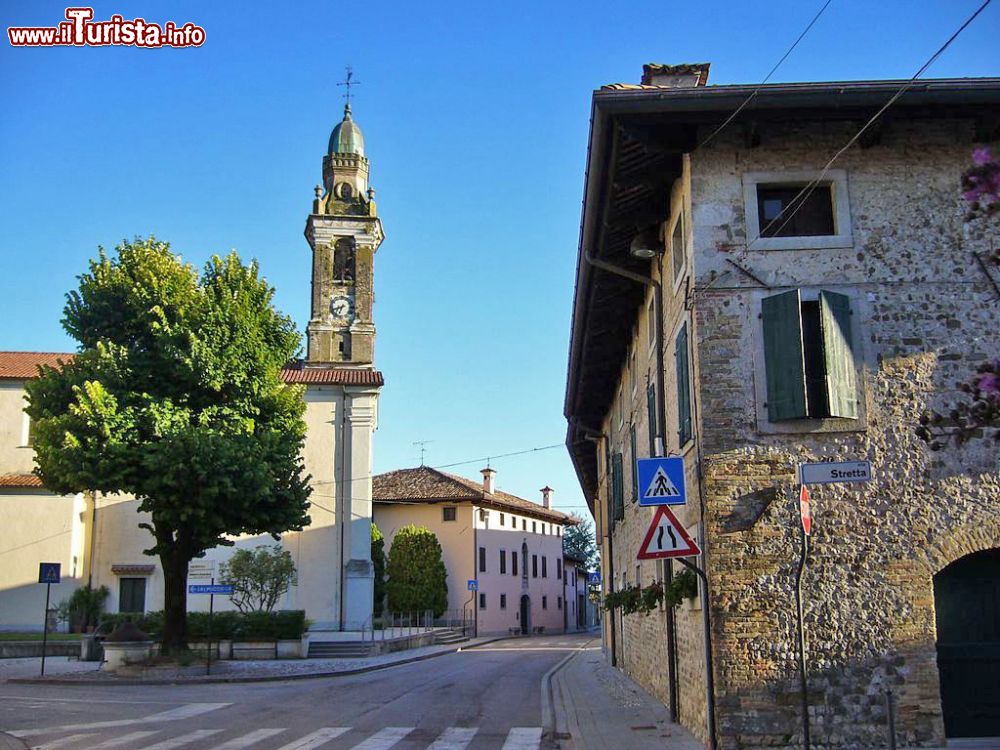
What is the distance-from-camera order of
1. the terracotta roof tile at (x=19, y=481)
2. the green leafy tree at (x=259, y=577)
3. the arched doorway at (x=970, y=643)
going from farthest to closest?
1. the terracotta roof tile at (x=19, y=481)
2. the green leafy tree at (x=259, y=577)
3. the arched doorway at (x=970, y=643)

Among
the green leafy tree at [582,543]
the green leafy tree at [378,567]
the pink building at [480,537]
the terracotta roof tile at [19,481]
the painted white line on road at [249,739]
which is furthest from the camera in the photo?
the green leafy tree at [582,543]

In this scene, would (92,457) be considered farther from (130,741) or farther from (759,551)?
(759,551)

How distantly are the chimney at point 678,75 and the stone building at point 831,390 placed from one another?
203 centimetres

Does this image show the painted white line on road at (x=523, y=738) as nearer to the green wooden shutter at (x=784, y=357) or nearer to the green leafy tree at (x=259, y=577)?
the green wooden shutter at (x=784, y=357)

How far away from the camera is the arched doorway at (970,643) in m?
9.97

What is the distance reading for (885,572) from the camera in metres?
10.2

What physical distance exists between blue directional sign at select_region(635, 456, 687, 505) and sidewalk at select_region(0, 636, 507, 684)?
15158 mm

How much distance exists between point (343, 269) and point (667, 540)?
44626mm

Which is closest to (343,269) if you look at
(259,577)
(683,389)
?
(259,577)

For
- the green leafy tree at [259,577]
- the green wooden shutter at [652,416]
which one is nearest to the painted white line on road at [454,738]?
the green wooden shutter at [652,416]

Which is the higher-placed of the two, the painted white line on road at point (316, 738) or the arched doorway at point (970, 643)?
the arched doorway at point (970, 643)

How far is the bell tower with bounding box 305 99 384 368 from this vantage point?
51188 millimetres

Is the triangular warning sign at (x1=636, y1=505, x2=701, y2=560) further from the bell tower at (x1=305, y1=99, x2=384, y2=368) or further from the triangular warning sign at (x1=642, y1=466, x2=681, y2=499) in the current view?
the bell tower at (x1=305, y1=99, x2=384, y2=368)

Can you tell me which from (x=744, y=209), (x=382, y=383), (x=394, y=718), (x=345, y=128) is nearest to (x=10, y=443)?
(x=382, y=383)
